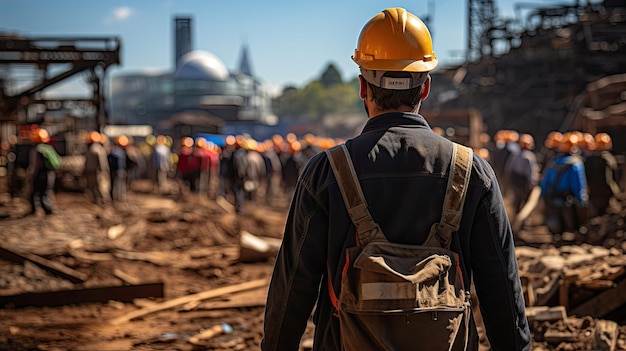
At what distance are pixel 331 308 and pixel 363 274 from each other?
30 cm

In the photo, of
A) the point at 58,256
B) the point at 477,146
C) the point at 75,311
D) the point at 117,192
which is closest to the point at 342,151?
the point at 75,311

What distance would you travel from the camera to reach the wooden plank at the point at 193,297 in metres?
8.34

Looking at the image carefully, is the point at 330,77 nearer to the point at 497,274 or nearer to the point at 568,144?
the point at 568,144

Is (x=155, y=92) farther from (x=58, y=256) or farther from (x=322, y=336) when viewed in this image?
(x=322, y=336)

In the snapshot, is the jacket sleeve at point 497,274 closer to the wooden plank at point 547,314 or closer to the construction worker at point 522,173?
the wooden plank at point 547,314

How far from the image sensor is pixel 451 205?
9.76ft

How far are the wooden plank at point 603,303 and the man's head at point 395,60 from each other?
14.7ft

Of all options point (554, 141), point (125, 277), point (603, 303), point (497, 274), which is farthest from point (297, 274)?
point (554, 141)

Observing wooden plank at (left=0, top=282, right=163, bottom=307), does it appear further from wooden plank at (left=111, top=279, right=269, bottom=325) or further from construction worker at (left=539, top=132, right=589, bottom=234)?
construction worker at (left=539, top=132, right=589, bottom=234)

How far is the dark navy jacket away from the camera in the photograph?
2.98 meters

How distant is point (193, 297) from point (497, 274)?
22.0 ft

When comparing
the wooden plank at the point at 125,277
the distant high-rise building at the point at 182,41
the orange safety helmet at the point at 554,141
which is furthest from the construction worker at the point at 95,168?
the distant high-rise building at the point at 182,41

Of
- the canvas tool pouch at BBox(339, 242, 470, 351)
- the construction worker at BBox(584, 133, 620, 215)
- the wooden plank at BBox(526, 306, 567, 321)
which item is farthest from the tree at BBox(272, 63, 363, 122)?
the canvas tool pouch at BBox(339, 242, 470, 351)

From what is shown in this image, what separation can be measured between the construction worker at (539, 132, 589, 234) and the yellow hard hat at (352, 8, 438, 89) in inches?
388
